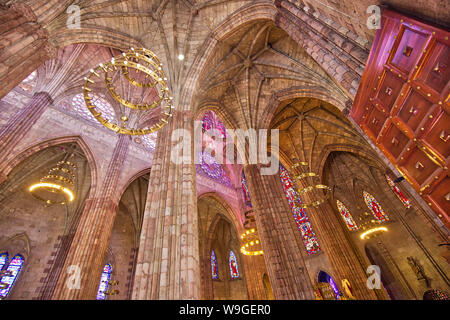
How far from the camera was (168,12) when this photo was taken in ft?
34.1

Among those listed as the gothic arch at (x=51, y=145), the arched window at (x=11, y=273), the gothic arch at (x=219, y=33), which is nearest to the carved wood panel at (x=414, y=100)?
the gothic arch at (x=219, y=33)

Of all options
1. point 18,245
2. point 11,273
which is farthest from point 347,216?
point 18,245

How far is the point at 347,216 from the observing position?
16750 mm

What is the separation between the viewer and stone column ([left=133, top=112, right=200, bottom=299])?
476 centimetres

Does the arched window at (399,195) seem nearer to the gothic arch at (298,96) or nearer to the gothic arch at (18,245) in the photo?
the gothic arch at (298,96)

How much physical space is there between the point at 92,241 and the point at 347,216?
1737 centimetres

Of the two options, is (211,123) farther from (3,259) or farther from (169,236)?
→ (3,259)

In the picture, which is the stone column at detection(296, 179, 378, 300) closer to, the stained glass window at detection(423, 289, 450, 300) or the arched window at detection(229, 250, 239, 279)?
the stained glass window at detection(423, 289, 450, 300)

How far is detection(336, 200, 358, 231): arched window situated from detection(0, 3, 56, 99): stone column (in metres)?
19.8

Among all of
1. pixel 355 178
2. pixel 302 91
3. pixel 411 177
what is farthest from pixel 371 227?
pixel 411 177

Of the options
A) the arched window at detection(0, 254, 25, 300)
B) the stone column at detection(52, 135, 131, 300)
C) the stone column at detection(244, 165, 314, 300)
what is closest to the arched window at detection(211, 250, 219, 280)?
the stone column at detection(52, 135, 131, 300)

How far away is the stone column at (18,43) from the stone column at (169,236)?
434 cm

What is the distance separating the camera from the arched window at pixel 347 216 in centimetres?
1634
